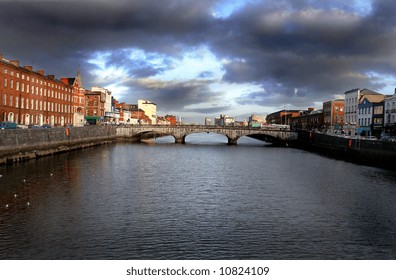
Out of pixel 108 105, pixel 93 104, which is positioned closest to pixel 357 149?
pixel 93 104

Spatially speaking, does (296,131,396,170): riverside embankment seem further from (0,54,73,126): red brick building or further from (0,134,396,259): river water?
(0,54,73,126): red brick building

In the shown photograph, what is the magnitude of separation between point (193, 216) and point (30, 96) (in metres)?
69.2

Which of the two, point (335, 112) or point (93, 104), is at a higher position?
point (93, 104)

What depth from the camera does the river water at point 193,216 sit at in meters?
17.7

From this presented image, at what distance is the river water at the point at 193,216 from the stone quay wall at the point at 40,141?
5435 millimetres

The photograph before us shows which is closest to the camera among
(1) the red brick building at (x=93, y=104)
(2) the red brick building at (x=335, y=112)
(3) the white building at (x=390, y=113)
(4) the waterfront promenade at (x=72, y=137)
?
(4) the waterfront promenade at (x=72, y=137)

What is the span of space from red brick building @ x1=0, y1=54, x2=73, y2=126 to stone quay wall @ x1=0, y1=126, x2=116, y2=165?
11.0m

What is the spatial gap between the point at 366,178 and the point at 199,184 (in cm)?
1834

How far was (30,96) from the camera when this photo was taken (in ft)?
268

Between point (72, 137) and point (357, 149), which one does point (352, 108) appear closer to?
point (357, 149)

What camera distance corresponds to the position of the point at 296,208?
26.1 m

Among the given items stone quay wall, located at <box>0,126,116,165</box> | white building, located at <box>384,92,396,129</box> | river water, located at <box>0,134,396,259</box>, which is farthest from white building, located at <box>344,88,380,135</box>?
river water, located at <box>0,134,396,259</box>

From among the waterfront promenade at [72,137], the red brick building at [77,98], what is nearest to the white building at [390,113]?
the waterfront promenade at [72,137]

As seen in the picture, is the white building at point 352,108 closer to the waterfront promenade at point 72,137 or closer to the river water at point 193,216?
the waterfront promenade at point 72,137
